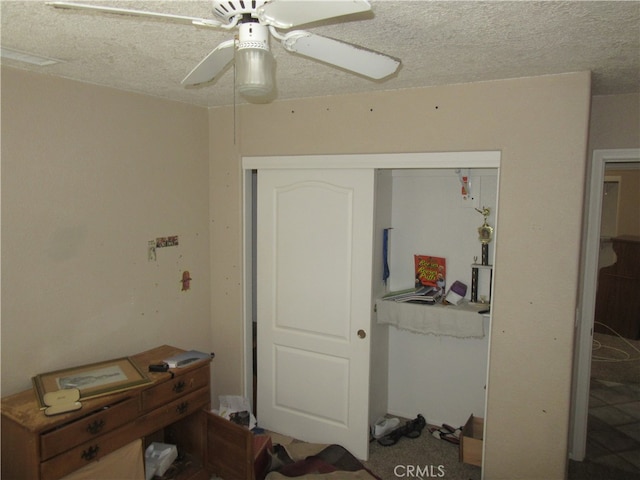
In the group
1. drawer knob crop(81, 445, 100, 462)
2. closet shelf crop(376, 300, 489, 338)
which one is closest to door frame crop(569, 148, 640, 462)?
closet shelf crop(376, 300, 489, 338)

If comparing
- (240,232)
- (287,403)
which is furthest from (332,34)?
(287,403)

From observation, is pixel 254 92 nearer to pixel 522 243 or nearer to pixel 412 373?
pixel 522 243

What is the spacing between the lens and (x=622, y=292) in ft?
19.1

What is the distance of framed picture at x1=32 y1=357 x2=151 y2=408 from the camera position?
85.9 inches

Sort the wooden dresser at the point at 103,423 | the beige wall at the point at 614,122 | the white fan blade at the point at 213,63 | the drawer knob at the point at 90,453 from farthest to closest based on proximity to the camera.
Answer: the beige wall at the point at 614,122
the drawer knob at the point at 90,453
the wooden dresser at the point at 103,423
the white fan blade at the point at 213,63

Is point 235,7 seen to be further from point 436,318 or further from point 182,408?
point 436,318

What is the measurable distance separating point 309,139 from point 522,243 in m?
1.43

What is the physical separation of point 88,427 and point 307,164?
191 centimetres

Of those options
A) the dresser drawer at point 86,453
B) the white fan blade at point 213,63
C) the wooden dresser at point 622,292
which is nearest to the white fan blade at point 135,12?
the white fan blade at point 213,63

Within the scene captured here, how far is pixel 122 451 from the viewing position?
7.43 ft

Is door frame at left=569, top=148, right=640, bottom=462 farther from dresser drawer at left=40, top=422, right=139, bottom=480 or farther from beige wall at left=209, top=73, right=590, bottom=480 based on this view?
dresser drawer at left=40, top=422, right=139, bottom=480

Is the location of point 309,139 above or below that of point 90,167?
above

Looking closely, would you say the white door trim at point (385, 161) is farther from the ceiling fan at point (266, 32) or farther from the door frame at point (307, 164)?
the ceiling fan at point (266, 32)

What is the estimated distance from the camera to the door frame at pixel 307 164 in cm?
251
